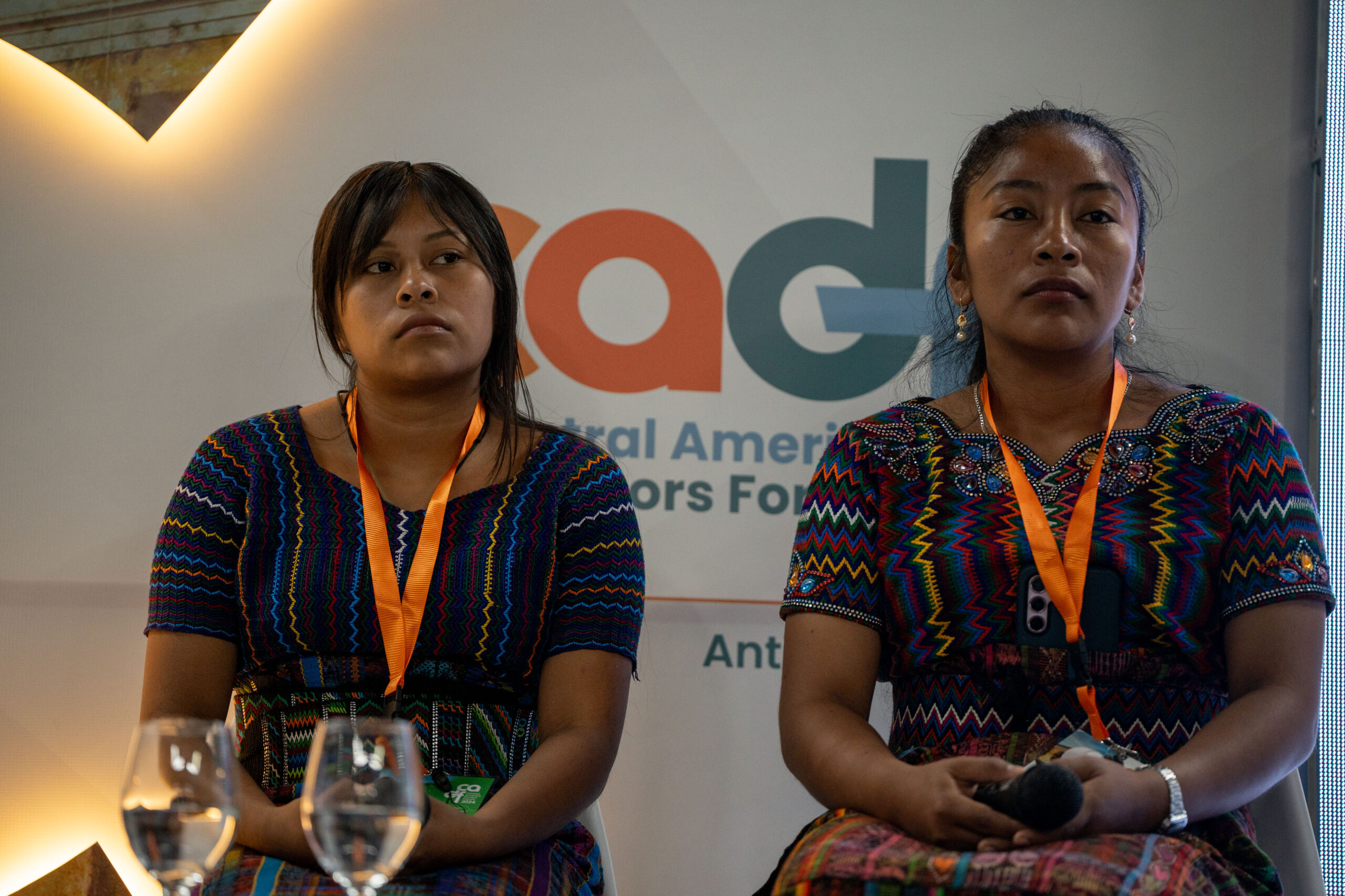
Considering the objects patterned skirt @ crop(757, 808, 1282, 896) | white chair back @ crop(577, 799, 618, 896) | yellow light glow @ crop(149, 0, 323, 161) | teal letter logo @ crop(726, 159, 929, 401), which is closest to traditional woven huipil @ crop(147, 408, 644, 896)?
white chair back @ crop(577, 799, 618, 896)

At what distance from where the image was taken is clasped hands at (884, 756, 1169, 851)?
1307mm

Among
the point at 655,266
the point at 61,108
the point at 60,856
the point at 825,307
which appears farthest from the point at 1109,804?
the point at 61,108

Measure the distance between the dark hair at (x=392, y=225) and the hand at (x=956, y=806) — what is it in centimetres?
90

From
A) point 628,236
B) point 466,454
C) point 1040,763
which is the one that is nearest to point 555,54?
point 628,236

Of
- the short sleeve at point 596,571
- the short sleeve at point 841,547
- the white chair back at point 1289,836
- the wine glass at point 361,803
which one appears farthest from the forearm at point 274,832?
the white chair back at point 1289,836

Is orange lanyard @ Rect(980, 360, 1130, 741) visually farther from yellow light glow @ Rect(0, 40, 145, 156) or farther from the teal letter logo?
yellow light glow @ Rect(0, 40, 145, 156)

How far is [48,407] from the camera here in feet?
9.52

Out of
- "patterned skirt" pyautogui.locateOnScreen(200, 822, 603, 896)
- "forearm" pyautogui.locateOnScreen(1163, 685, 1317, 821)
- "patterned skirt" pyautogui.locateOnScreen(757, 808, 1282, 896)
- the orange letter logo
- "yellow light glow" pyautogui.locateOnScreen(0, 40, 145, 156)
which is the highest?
"yellow light glow" pyautogui.locateOnScreen(0, 40, 145, 156)

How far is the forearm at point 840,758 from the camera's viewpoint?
1487 mm

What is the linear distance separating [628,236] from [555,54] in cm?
49

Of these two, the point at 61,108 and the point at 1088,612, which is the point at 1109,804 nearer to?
the point at 1088,612

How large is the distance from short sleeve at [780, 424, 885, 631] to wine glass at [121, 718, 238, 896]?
36.8 inches

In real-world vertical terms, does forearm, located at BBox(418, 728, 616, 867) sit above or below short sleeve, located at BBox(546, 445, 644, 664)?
below

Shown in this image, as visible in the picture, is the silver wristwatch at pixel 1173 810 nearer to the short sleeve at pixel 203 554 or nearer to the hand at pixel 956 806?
the hand at pixel 956 806
